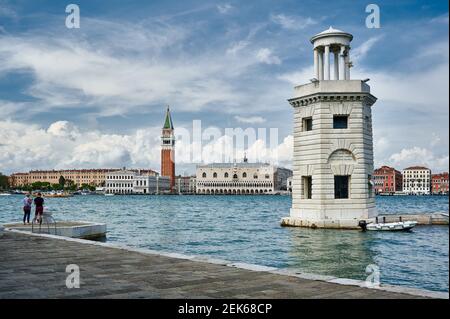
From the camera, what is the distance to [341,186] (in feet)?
109

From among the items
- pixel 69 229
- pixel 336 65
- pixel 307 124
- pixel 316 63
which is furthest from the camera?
pixel 336 65

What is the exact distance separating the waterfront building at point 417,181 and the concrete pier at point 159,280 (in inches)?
7265

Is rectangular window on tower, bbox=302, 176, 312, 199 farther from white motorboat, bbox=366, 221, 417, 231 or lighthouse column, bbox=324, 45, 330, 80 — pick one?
lighthouse column, bbox=324, 45, 330, 80

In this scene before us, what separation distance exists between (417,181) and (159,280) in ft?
618

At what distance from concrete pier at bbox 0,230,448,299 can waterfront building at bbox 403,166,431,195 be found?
185 metres

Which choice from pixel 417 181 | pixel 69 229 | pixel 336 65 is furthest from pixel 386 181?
pixel 69 229

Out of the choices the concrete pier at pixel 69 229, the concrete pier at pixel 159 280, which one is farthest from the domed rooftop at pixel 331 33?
the concrete pier at pixel 159 280

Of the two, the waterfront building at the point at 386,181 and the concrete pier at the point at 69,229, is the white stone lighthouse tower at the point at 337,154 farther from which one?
the waterfront building at the point at 386,181

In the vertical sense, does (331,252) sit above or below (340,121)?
below

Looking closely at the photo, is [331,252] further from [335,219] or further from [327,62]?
[327,62]

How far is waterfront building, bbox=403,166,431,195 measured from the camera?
183250 millimetres

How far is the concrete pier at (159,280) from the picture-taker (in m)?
7.88
